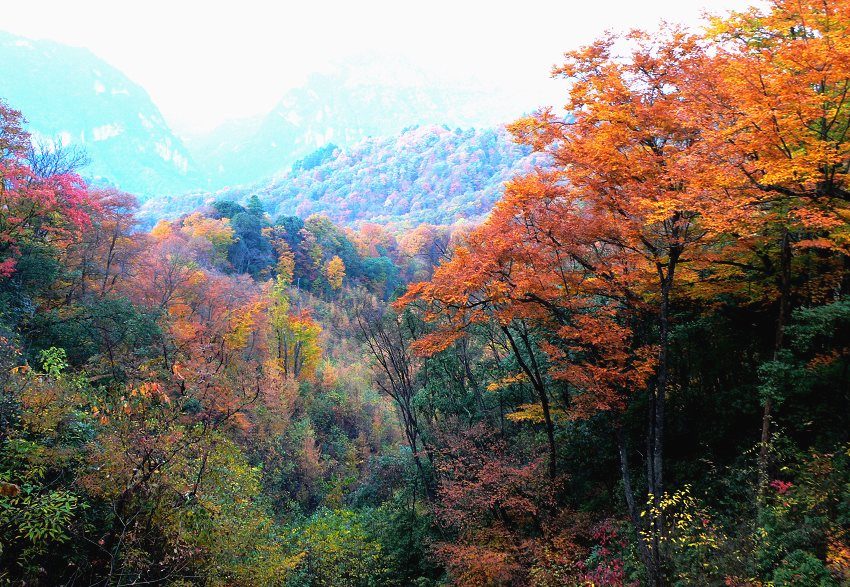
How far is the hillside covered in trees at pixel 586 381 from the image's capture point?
723cm

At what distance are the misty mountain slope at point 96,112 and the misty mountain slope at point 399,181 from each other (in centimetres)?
4596

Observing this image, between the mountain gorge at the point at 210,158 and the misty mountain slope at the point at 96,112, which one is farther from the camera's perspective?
the misty mountain slope at the point at 96,112

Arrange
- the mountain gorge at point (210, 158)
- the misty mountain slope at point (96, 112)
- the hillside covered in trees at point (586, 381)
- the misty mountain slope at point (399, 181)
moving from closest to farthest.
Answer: the hillside covered in trees at point (586, 381) → the misty mountain slope at point (399, 181) → the mountain gorge at point (210, 158) → the misty mountain slope at point (96, 112)

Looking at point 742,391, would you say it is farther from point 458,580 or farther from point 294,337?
point 294,337

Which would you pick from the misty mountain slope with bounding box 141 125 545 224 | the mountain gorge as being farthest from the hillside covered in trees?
the misty mountain slope with bounding box 141 125 545 224

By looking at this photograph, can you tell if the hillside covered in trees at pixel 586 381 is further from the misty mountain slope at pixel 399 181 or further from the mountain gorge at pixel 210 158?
the misty mountain slope at pixel 399 181

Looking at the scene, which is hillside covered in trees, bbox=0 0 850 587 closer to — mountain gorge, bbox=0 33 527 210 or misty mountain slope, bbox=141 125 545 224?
mountain gorge, bbox=0 33 527 210

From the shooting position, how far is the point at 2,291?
14.0m

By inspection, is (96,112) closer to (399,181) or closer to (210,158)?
(210,158)

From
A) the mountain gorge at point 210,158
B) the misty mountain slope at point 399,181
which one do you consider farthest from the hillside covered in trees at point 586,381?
the misty mountain slope at point 399,181

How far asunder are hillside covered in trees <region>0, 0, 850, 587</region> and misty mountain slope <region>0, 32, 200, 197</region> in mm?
139645

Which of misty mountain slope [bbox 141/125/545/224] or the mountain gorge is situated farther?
the mountain gorge

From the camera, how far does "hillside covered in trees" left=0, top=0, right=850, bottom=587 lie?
7.23 meters

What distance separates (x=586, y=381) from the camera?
9906 mm
